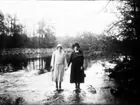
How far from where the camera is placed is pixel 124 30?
18.4 feet

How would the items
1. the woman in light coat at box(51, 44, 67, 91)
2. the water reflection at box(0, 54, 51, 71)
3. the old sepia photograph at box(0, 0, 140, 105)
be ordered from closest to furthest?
1. the old sepia photograph at box(0, 0, 140, 105)
2. the woman in light coat at box(51, 44, 67, 91)
3. the water reflection at box(0, 54, 51, 71)


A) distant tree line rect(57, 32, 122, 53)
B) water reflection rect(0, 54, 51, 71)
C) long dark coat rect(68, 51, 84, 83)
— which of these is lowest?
water reflection rect(0, 54, 51, 71)

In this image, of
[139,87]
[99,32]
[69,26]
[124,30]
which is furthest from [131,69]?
[69,26]

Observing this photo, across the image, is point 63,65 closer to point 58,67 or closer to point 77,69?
point 58,67

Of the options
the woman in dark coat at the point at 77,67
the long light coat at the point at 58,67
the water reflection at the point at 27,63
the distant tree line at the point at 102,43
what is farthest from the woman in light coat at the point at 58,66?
the water reflection at the point at 27,63

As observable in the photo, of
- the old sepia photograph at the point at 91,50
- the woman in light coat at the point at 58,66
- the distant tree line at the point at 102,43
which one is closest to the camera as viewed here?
the old sepia photograph at the point at 91,50

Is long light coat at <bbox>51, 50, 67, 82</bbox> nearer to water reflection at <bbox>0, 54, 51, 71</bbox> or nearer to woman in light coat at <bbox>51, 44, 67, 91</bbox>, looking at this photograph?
woman in light coat at <bbox>51, 44, 67, 91</bbox>

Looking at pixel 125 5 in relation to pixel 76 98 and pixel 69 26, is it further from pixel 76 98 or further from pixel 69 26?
pixel 76 98

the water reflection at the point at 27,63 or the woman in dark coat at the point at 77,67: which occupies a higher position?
the woman in dark coat at the point at 77,67

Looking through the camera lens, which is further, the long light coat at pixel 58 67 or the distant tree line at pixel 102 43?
the distant tree line at pixel 102 43

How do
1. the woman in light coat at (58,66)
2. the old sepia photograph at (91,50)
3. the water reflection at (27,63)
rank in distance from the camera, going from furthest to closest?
the water reflection at (27,63), the woman in light coat at (58,66), the old sepia photograph at (91,50)

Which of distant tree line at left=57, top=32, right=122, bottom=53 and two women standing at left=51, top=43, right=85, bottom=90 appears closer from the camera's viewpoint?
two women standing at left=51, top=43, right=85, bottom=90

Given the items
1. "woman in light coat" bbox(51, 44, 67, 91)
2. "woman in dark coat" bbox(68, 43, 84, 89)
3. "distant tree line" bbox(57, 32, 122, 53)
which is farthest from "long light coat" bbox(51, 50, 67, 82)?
"distant tree line" bbox(57, 32, 122, 53)

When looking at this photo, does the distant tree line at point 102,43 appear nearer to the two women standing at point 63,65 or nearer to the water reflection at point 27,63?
the two women standing at point 63,65
